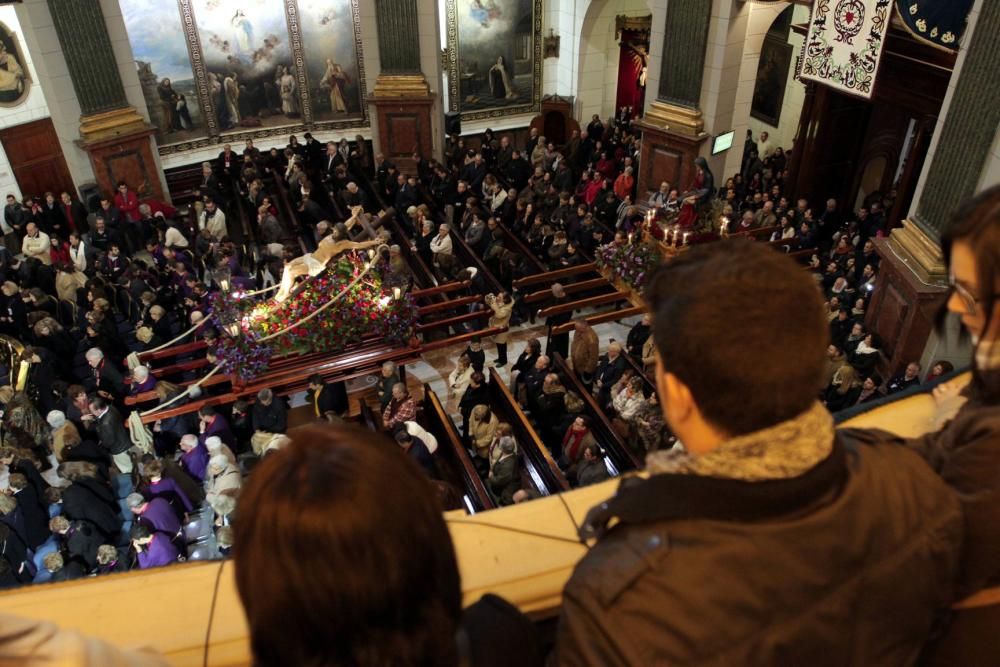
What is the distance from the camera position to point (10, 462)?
23.6 feet

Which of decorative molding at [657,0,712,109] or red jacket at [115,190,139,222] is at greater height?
decorative molding at [657,0,712,109]

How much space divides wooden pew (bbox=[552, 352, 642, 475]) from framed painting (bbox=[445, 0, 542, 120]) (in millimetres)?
11415

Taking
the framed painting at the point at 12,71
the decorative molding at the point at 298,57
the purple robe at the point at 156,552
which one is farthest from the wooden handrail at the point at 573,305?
the framed painting at the point at 12,71

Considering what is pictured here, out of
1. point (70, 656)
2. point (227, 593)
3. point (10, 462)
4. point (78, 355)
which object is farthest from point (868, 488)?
point (78, 355)

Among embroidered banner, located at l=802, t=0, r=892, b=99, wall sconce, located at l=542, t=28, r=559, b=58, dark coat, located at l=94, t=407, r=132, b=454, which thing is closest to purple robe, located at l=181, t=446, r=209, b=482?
dark coat, located at l=94, t=407, r=132, b=454

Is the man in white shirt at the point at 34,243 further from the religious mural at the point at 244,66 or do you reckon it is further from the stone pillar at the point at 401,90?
the stone pillar at the point at 401,90

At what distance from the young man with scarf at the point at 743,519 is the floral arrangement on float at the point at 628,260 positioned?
367 inches

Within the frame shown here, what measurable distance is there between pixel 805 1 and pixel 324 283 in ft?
26.1

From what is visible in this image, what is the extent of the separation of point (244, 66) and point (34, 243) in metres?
7.00

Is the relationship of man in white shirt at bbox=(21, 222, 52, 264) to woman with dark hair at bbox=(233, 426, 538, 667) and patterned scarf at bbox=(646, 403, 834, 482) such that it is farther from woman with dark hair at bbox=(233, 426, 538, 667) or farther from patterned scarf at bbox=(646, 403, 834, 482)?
patterned scarf at bbox=(646, 403, 834, 482)

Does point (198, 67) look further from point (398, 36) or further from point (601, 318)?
point (601, 318)

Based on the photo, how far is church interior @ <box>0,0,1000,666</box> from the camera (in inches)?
47.1

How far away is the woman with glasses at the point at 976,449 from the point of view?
56.4 inches

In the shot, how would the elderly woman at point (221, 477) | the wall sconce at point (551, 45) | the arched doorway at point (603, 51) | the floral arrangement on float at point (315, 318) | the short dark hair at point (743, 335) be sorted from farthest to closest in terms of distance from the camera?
the wall sconce at point (551, 45) < the arched doorway at point (603, 51) < the floral arrangement on float at point (315, 318) < the elderly woman at point (221, 477) < the short dark hair at point (743, 335)
